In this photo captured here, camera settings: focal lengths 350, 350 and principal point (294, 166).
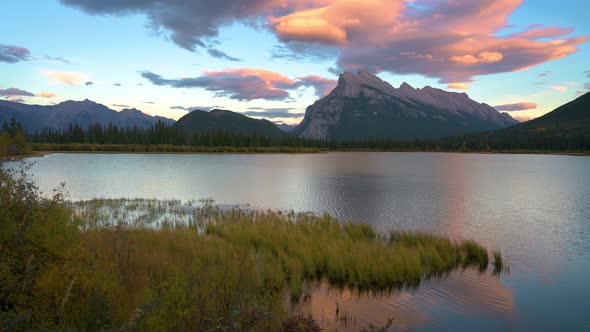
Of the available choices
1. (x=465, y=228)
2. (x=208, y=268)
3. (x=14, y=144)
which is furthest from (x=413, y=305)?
(x=14, y=144)

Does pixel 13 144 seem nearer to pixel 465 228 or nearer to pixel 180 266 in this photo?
pixel 180 266

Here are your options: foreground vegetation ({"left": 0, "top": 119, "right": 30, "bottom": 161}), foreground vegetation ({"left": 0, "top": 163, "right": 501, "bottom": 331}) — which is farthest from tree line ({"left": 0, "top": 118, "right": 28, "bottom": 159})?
foreground vegetation ({"left": 0, "top": 163, "right": 501, "bottom": 331})

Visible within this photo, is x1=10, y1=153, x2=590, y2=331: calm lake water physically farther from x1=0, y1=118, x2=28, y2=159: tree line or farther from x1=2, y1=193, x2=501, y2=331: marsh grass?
x1=0, y1=118, x2=28, y2=159: tree line

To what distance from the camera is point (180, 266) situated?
14.4 meters

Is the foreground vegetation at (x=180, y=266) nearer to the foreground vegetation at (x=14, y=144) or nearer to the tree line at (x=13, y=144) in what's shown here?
the tree line at (x=13, y=144)

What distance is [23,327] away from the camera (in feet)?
26.7

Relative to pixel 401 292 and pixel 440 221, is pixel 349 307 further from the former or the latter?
pixel 440 221

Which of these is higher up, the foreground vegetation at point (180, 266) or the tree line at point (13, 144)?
the tree line at point (13, 144)

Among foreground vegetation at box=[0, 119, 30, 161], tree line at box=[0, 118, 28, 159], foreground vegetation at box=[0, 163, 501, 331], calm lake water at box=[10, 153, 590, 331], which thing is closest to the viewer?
foreground vegetation at box=[0, 163, 501, 331]

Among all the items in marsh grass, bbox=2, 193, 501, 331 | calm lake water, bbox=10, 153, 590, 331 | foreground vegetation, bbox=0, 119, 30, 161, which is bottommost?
calm lake water, bbox=10, 153, 590, 331

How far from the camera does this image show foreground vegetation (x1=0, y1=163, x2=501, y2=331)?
28.5 ft

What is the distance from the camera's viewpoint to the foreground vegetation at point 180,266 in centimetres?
868

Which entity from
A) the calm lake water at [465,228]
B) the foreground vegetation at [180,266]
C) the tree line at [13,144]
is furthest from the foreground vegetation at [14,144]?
the foreground vegetation at [180,266]

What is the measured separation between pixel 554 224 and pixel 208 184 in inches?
1794
